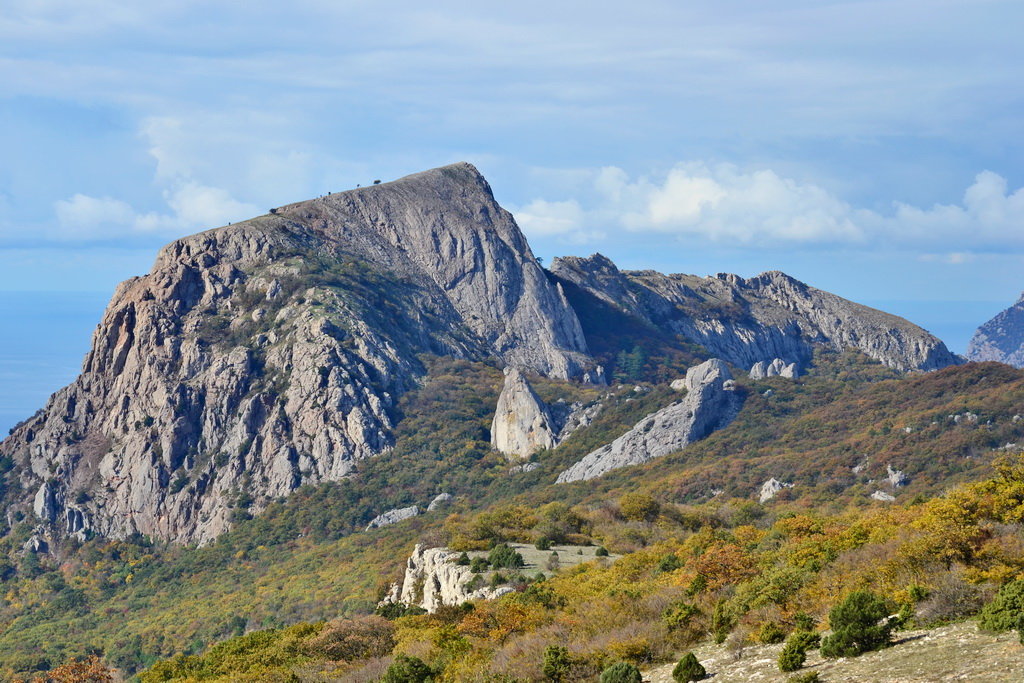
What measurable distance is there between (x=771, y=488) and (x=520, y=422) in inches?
2607

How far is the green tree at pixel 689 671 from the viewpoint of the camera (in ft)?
121

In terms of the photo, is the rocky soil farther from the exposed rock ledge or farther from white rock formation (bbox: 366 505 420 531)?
the exposed rock ledge

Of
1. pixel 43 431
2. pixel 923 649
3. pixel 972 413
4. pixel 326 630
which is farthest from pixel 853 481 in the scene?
pixel 43 431

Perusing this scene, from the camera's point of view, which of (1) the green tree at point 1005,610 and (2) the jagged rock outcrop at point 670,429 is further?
(2) the jagged rock outcrop at point 670,429

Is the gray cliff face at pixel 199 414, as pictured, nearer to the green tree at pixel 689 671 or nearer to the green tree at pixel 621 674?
the green tree at pixel 621 674

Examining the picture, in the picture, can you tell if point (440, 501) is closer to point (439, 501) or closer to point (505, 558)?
point (439, 501)

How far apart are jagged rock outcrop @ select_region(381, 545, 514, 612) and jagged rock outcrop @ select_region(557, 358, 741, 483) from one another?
79.1m

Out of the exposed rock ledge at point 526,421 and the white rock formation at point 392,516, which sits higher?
the exposed rock ledge at point 526,421

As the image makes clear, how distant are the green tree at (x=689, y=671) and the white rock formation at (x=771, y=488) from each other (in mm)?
90292

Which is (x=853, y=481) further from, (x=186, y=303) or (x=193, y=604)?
(x=186, y=303)

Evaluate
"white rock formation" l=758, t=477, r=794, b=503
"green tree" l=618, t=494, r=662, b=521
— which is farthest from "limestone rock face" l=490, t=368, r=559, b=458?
"green tree" l=618, t=494, r=662, b=521

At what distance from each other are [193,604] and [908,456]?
3685 inches

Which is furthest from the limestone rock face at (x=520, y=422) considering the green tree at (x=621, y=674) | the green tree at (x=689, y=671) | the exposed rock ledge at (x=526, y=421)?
the green tree at (x=689, y=671)

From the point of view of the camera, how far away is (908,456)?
419 ft
